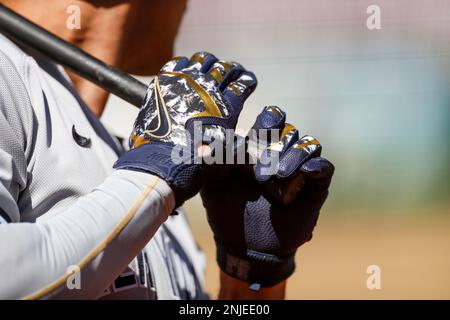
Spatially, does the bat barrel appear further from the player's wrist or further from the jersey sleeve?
the player's wrist

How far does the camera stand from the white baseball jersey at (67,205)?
537 millimetres

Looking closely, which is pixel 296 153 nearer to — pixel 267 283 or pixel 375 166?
pixel 267 283

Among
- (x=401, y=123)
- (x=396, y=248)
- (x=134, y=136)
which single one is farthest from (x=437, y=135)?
(x=134, y=136)

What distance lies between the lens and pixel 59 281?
21.2 inches

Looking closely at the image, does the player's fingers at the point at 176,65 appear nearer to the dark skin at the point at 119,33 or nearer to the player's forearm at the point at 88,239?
the player's forearm at the point at 88,239

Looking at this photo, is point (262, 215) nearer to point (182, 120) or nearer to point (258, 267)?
point (258, 267)

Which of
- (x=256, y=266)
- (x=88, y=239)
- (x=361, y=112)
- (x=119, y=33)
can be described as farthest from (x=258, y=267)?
(x=361, y=112)

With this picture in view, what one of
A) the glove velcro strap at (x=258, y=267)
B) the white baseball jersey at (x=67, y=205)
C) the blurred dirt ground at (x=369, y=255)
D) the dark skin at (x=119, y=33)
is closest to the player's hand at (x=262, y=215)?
the glove velcro strap at (x=258, y=267)

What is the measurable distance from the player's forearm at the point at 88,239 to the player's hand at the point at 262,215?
16 cm

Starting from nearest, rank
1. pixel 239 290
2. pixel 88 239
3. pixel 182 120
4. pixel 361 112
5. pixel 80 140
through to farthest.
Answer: pixel 88 239 < pixel 182 120 < pixel 80 140 < pixel 239 290 < pixel 361 112

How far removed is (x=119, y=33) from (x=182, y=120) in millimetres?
547

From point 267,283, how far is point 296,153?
0.22 m

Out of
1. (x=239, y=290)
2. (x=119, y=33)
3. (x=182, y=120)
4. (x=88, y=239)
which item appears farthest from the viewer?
(x=119, y=33)

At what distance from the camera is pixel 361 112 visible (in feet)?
7.13
